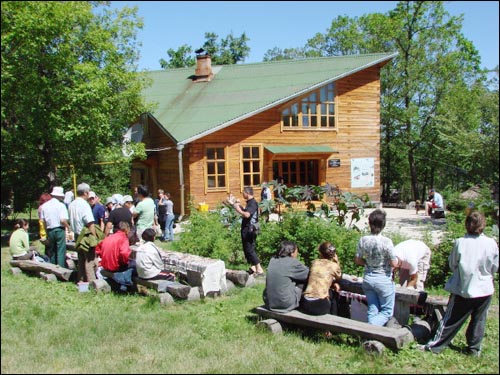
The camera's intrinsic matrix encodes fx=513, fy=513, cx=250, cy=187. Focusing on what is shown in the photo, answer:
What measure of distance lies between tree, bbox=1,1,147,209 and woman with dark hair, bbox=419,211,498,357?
21.1ft

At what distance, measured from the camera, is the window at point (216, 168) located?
20.3 meters

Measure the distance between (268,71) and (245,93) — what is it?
9.47ft

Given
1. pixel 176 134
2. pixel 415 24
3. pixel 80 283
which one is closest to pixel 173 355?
pixel 80 283

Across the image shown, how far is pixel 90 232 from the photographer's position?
8305 millimetres

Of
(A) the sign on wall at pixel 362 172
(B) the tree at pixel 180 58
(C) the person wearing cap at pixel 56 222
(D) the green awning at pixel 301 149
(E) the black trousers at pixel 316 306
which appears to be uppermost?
(B) the tree at pixel 180 58

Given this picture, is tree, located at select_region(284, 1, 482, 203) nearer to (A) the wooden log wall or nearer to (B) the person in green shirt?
(A) the wooden log wall

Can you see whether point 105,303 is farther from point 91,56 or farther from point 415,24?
point 415,24

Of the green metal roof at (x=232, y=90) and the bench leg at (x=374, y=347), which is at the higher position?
the green metal roof at (x=232, y=90)

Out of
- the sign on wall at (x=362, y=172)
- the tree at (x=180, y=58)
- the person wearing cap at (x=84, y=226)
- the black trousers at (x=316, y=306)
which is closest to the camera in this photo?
→ the black trousers at (x=316, y=306)

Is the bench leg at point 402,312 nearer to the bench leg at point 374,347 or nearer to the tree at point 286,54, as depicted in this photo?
the bench leg at point 374,347

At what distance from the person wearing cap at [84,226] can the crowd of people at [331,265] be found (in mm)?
16

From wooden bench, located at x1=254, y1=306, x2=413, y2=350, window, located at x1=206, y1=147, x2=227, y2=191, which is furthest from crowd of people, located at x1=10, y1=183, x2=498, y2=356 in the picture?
window, located at x1=206, y1=147, x2=227, y2=191

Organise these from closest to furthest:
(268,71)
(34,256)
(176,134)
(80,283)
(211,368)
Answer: (211,368) < (80,283) < (34,256) < (176,134) < (268,71)

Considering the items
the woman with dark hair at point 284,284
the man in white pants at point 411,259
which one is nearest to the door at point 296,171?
the man in white pants at point 411,259
